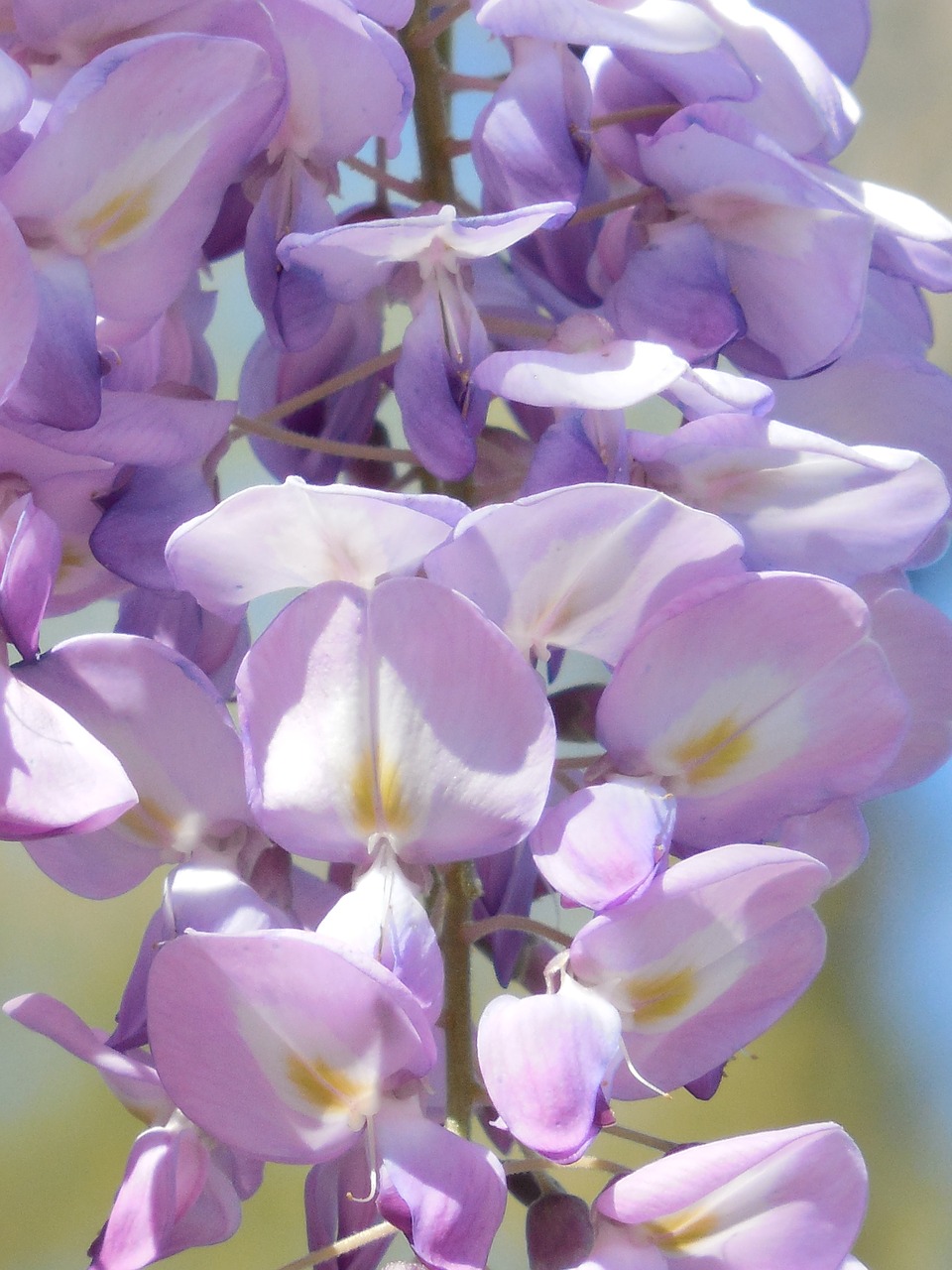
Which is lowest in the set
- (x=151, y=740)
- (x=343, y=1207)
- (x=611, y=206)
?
(x=343, y=1207)

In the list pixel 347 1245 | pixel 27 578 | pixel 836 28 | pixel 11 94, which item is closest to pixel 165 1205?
pixel 347 1245

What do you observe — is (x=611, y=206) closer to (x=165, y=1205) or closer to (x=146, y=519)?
(x=146, y=519)

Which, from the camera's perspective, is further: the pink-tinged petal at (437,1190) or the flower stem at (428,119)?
the flower stem at (428,119)

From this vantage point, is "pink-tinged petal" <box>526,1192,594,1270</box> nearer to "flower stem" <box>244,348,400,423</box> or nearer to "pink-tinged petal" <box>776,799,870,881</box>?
"pink-tinged petal" <box>776,799,870,881</box>

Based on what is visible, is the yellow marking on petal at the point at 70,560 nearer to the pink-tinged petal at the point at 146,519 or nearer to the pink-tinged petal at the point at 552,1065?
the pink-tinged petal at the point at 146,519

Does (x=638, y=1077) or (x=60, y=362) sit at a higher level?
(x=60, y=362)

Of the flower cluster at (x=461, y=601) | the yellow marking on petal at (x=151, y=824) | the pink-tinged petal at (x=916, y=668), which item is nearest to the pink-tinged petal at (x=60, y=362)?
the flower cluster at (x=461, y=601)

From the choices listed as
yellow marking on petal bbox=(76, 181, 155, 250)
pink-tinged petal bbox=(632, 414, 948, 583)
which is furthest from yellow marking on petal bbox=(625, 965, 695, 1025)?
yellow marking on petal bbox=(76, 181, 155, 250)
